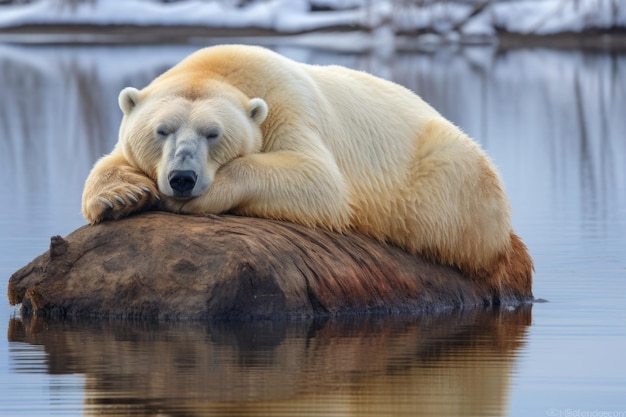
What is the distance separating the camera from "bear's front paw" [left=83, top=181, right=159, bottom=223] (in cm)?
808

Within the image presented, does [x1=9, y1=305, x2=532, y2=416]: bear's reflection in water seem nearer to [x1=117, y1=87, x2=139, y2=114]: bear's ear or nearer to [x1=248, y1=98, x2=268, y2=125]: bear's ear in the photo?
[x1=248, y1=98, x2=268, y2=125]: bear's ear

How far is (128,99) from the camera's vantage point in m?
8.39

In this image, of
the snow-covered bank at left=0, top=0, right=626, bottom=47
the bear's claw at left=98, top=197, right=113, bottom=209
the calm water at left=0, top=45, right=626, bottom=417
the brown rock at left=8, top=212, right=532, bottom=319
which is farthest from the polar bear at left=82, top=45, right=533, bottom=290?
the snow-covered bank at left=0, top=0, right=626, bottom=47

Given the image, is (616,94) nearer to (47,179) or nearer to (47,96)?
(47,96)

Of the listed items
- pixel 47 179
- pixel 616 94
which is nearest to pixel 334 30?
pixel 616 94

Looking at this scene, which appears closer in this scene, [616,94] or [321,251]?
[321,251]

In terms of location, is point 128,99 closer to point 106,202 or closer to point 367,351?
point 106,202

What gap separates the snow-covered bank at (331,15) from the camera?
41.2 meters

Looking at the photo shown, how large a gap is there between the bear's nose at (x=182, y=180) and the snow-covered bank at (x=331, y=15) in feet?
108

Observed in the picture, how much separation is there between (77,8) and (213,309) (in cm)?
3534

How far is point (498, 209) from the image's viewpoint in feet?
29.0

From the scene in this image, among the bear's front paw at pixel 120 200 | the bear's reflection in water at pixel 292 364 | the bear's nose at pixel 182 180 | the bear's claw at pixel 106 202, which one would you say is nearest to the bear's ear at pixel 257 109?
the bear's nose at pixel 182 180

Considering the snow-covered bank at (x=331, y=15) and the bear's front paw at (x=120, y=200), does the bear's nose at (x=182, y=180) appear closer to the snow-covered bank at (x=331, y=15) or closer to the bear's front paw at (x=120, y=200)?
the bear's front paw at (x=120, y=200)

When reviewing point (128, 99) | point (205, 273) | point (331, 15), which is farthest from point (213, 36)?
point (205, 273)
